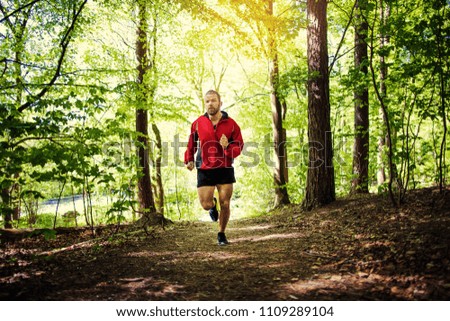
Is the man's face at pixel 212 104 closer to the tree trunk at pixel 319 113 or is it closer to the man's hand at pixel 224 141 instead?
the man's hand at pixel 224 141

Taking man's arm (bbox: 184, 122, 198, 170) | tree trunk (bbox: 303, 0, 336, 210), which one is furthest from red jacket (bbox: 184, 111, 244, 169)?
tree trunk (bbox: 303, 0, 336, 210)

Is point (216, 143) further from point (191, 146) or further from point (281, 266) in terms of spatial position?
point (281, 266)

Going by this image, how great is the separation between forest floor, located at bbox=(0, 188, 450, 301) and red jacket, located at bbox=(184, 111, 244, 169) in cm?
136

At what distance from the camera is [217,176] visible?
502 cm

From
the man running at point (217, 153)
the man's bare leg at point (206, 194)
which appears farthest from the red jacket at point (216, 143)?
the man's bare leg at point (206, 194)

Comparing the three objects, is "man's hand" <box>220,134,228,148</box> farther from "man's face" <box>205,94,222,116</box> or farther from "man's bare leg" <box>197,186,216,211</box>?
"man's bare leg" <box>197,186,216,211</box>

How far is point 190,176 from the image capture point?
3155 cm

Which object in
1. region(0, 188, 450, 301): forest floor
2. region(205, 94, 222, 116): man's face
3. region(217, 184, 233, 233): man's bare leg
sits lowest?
region(0, 188, 450, 301): forest floor

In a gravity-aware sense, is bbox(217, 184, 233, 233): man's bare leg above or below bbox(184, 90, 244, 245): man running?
below

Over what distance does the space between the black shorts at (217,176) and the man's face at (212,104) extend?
3.12 feet

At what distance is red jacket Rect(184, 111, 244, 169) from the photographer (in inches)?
194

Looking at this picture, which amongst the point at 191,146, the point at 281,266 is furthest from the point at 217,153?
the point at 281,266

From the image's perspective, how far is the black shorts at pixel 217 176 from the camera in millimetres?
5012
